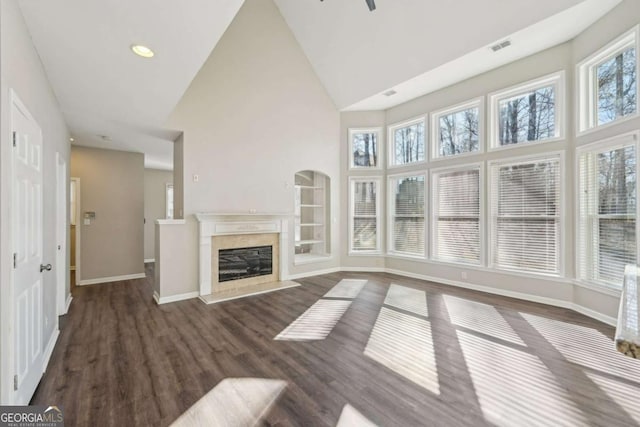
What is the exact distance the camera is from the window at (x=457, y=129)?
5.03 meters

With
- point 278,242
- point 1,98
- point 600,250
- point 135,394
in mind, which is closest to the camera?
point 1,98

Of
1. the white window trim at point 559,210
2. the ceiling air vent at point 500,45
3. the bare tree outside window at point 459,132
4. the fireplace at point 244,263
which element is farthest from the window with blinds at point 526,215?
the fireplace at point 244,263

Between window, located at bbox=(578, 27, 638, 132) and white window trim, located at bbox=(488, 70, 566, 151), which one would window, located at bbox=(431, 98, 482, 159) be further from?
window, located at bbox=(578, 27, 638, 132)

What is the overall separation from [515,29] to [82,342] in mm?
6489

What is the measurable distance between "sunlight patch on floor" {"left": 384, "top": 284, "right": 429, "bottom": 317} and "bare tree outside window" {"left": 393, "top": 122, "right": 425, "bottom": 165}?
2726 millimetres

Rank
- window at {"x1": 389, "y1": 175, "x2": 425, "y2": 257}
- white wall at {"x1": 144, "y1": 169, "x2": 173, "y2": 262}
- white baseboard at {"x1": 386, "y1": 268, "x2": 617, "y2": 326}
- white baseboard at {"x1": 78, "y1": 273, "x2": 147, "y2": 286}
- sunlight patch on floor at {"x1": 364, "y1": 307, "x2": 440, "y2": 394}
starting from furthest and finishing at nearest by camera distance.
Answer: white wall at {"x1": 144, "y1": 169, "x2": 173, "y2": 262}
window at {"x1": 389, "y1": 175, "x2": 425, "y2": 257}
white baseboard at {"x1": 78, "y1": 273, "x2": 147, "y2": 286}
white baseboard at {"x1": 386, "y1": 268, "x2": 617, "y2": 326}
sunlight patch on floor at {"x1": 364, "y1": 307, "x2": 440, "y2": 394}

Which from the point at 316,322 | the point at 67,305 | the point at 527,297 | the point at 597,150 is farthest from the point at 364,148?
the point at 67,305

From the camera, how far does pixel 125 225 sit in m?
5.85

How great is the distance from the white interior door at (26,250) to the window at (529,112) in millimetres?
5831

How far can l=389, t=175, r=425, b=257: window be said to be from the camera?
586 cm

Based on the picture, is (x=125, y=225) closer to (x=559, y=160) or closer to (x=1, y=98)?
(x=1, y=98)

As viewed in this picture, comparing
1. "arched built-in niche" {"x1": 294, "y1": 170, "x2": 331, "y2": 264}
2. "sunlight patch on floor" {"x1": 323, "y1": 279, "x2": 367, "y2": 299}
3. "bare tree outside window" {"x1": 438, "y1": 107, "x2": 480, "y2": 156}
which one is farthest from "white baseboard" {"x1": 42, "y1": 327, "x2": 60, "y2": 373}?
"bare tree outside window" {"x1": 438, "y1": 107, "x2": 480, "y2": 156}

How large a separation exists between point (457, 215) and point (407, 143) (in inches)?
76.0

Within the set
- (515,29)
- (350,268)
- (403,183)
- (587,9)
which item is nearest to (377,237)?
(350,268)
